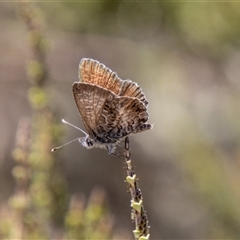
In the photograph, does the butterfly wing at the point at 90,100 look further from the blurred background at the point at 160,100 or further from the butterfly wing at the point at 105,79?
the blurred background at the point at 160,100

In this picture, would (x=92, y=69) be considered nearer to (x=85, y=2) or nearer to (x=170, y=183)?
(x=170, y=183)

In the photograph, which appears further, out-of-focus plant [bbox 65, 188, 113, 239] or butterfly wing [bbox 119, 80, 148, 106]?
out-of-focus plant [bbox 65, 188, 113, 239]

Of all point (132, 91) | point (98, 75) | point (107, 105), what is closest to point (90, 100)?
point (107, 105)

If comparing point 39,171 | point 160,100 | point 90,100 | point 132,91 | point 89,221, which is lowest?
point 89,221

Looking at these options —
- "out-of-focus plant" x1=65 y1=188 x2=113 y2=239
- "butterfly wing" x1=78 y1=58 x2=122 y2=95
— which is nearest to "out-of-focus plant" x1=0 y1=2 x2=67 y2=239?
"out-of-focus plant" x1=65 y1=188 x2=113 y2=239

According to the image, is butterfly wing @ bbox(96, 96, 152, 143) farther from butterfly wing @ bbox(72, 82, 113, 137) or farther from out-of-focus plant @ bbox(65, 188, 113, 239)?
out-of-focus plant @ bbox(65, 188, 113, 239)

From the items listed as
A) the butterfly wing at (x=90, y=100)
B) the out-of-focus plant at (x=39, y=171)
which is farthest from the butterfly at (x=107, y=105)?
the out-of-focus plant at (x=39, y=171)

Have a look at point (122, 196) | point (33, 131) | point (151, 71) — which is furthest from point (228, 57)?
point (33, 131)

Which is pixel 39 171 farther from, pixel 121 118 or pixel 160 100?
pixel 160 100
